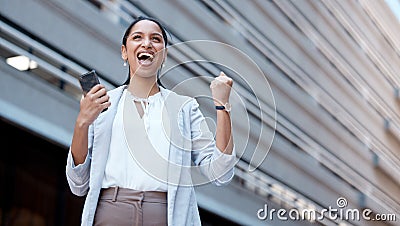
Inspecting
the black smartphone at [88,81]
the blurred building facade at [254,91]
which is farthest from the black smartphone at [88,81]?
the blurred building facade at [254,91]

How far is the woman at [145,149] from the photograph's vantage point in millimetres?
1855

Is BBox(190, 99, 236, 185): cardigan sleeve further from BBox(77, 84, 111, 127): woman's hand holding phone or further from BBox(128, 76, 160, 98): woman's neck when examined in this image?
BBox(77, 84, 111, 127): woman's hand holding phone

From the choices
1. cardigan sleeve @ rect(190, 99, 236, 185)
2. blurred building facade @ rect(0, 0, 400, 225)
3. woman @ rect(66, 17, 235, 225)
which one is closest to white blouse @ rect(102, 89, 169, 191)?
woman @ rect(66, 17, 235, 225)

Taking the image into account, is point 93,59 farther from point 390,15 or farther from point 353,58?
point 390,15

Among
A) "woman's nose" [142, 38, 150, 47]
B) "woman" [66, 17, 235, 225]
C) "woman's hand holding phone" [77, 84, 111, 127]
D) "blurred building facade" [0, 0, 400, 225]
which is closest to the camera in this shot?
"woman's hand holding phone" [77, 84, 111, 127]

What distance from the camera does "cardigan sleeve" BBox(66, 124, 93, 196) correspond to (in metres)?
1.91

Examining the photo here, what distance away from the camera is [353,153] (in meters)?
19.1

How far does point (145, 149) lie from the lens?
1.92 metres

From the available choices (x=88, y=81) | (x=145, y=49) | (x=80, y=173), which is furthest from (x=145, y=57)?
(x=80, y=173)

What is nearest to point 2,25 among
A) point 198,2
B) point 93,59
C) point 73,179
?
point 93,59

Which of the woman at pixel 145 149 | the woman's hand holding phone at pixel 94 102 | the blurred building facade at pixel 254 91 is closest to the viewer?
the woman's hand holding phone at pixel 94 102

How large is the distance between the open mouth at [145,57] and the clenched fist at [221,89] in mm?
232

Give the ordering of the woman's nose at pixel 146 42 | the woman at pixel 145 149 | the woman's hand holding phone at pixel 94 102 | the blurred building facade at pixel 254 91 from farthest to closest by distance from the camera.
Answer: the blurred building facade at pixel 254 91, the woman's nose at pixel 146 42, the woman at pixel 145 149, the woman's hand holding phone at pixel 94 102

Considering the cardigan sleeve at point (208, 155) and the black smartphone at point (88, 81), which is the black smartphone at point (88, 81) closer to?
the black smartphone at point (88, 81)
